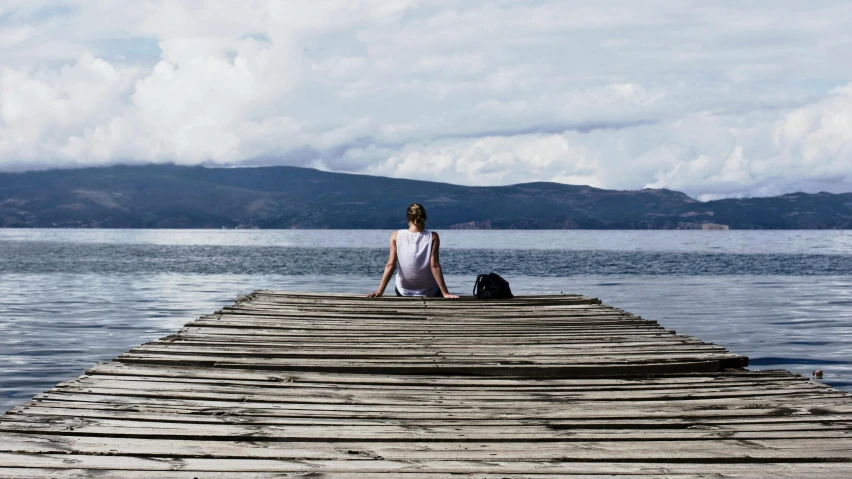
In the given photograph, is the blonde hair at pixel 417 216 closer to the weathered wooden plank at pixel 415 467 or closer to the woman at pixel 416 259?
the woman at pixel 416 259

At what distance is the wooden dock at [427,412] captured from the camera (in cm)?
511

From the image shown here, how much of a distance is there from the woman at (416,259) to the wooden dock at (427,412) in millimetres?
3326

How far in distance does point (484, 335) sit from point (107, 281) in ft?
123

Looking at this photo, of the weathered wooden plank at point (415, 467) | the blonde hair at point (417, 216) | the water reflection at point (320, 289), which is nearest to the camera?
the weathered wooden plank at point (415, 467)

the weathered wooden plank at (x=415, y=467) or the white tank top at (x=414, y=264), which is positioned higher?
the white tank top at (x=414, y=264)

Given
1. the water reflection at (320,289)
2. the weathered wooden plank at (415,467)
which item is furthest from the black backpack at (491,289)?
the weathered wooden plank at (415,467)

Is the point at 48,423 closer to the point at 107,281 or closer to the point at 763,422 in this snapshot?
the point at 763,422

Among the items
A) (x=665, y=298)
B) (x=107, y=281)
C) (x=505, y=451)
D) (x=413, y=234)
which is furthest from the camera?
(x=107, y=281)

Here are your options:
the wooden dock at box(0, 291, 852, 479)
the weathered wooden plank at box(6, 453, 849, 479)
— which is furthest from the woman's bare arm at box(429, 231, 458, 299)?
the weathered wooden plank at box(6, 453, 849, 479)

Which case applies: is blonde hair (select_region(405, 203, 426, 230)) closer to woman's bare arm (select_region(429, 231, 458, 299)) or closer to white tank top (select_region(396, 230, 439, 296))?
white tank top (select_region(396, 230, 439, 296))

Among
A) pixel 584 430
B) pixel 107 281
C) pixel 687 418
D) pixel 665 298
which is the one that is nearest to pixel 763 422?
pixel 687 418

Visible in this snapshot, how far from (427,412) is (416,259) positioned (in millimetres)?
7675

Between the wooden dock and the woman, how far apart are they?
333 centimetres

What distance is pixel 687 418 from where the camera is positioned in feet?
20.6
